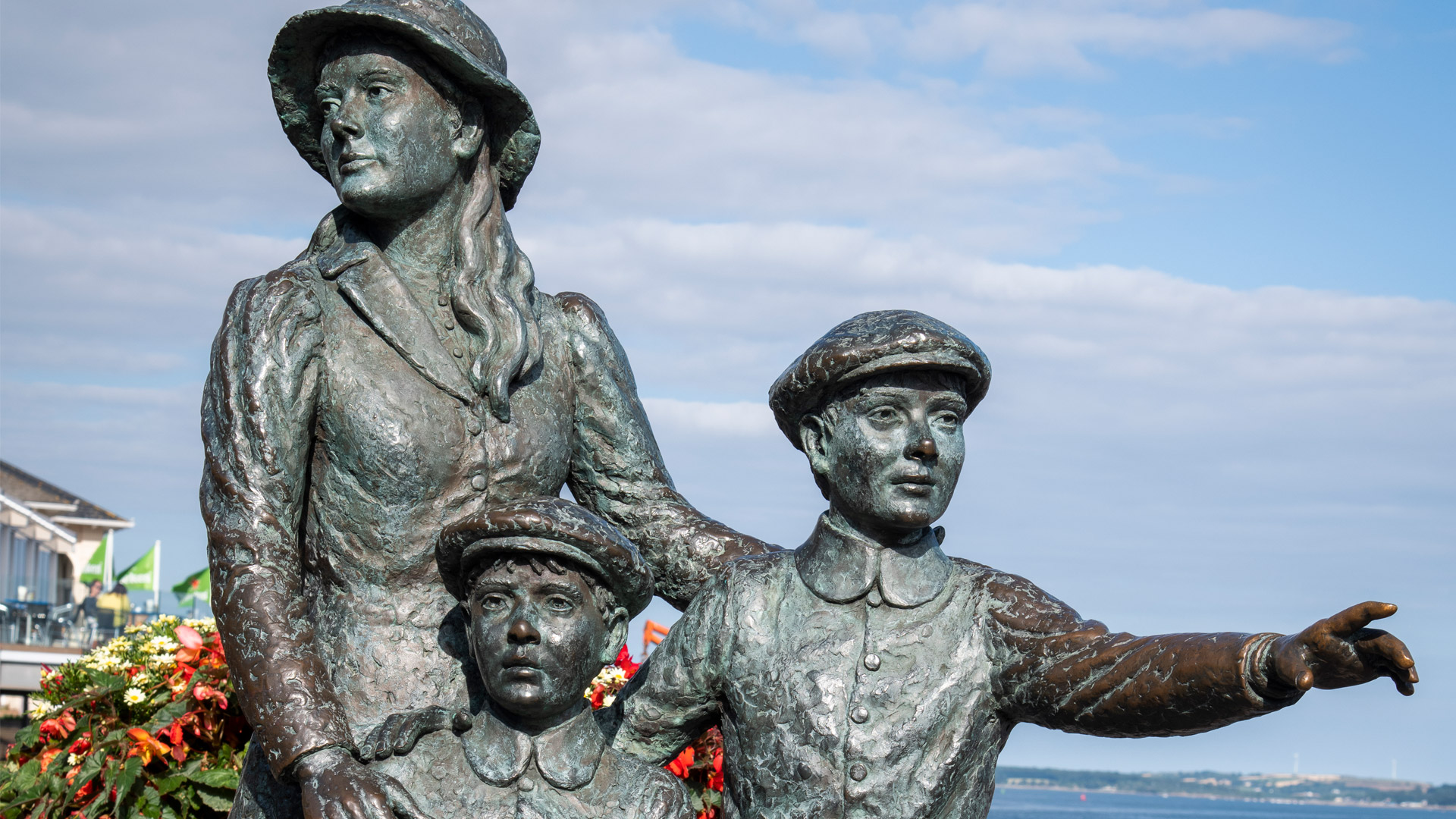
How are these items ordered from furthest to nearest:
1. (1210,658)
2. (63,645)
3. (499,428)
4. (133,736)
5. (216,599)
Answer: (63,645), (133,736), (499,428), (216,599), (1210,658)

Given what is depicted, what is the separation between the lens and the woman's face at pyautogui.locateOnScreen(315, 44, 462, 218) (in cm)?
464

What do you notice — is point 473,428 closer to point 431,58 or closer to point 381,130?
point 381,130

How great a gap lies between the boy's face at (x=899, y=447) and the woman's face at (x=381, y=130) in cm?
140

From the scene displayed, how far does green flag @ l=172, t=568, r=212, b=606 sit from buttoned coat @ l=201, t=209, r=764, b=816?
57.6 ft

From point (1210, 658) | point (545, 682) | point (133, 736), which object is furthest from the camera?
point (133, 736)

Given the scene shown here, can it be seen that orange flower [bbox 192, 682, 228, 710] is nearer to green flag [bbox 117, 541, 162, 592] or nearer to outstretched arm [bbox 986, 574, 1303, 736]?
outstretched arm [bbox 986, 574, 1303, 736]

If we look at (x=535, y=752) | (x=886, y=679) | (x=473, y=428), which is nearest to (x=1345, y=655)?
(x=886, y=679)

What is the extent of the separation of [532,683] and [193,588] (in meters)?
23.9

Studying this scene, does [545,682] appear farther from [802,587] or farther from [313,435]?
[313,435]

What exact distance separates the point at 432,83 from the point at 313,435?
1.03 meters

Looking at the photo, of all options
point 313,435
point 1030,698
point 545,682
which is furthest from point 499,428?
point 1030,698

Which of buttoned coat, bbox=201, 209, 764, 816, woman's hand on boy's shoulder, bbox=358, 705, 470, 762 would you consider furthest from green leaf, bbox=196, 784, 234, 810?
woman's hand on boy's shoulder, bbox=358, 705, 470, 762

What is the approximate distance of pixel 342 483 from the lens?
454cm

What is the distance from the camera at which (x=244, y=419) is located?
14.5ft
